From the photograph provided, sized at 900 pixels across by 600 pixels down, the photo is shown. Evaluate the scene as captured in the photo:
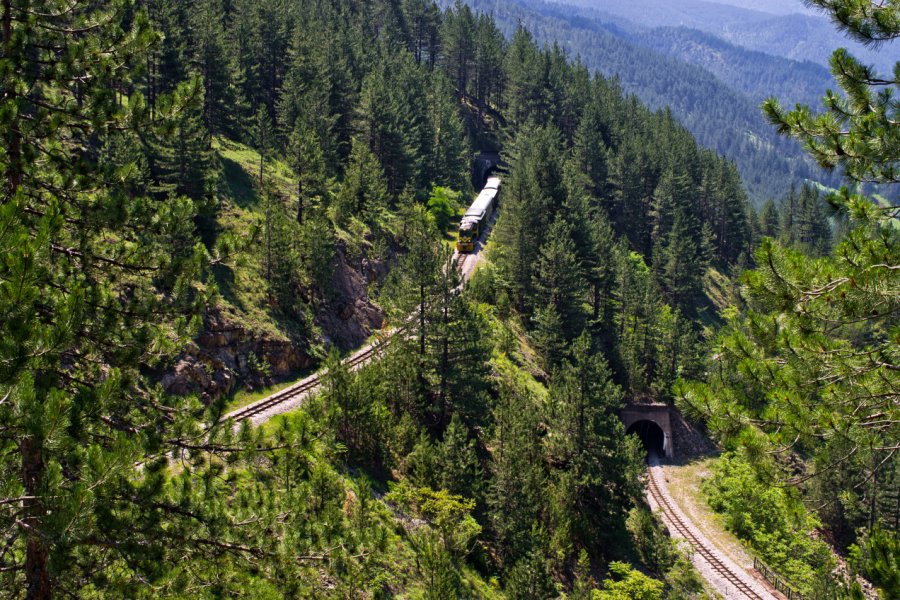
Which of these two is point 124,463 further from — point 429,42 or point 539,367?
point 429,42

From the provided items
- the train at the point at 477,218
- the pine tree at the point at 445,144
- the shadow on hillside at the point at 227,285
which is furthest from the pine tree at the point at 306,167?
the pine tree at the point at 445,144

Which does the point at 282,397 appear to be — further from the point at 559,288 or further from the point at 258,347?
the point at 559,288

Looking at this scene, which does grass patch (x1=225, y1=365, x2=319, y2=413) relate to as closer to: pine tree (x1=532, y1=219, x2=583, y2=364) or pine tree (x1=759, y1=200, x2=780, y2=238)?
pine tree (x1=532, y1=219, x2=583, y2=364)

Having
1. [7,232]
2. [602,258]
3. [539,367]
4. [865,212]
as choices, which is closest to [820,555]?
[539,367]

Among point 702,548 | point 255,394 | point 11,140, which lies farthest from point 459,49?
point 11,140

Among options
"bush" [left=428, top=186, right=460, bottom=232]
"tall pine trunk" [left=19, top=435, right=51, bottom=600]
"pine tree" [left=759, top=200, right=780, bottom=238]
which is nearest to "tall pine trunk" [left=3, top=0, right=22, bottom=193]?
"tall pine trunk" [left=19, top=435, right=51, bottom=600]

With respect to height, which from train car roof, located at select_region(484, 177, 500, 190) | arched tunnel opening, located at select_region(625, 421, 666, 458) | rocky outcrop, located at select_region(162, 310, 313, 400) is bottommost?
arched tunnel opening, located at select_region(625, 421, 666, 458)
